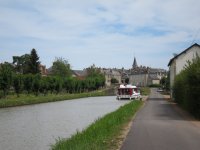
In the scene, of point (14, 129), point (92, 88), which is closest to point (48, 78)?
point (92, 88)

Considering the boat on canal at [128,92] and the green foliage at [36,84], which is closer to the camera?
the boat on canal at [128,92]

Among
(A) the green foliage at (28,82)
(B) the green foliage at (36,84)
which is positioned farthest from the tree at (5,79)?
(B) the green foliage at (36,84)

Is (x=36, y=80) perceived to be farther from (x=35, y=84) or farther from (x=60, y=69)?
(x=60, y=69)

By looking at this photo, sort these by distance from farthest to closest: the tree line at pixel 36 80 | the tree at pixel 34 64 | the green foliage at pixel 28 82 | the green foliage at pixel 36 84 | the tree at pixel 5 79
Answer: the tree at pixel 34 64 < the green foliage at pixel 36 84 < the green foliage at pixel 28 82 < the tree line at pixel 36 80 < the tree at pixel 5 79

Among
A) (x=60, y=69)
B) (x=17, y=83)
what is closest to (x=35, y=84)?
(x=17, y=83)

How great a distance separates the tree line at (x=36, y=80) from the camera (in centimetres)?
7100

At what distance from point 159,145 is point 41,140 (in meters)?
9.81

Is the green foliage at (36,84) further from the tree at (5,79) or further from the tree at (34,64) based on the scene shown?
the tree at (34,64)

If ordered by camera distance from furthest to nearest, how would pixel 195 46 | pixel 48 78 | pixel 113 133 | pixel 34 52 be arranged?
1. pixel 34 52
2. pixel 48 78
3. pixel 195 46
4. pixel 113 133

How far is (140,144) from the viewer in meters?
15.6

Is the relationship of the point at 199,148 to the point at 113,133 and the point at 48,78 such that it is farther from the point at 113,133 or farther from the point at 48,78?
the point at 48,78

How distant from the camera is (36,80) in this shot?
85.9m

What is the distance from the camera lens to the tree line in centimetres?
7100

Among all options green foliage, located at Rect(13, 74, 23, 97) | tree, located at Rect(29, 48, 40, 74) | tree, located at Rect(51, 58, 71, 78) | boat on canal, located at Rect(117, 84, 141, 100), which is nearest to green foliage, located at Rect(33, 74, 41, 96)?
green foliage, located at Rect(13, 74, 23, 97)
